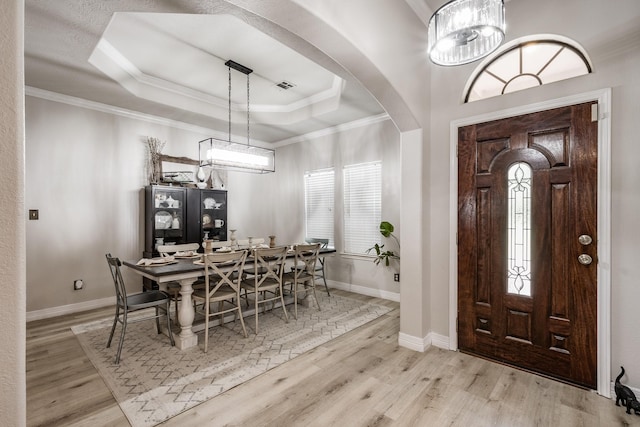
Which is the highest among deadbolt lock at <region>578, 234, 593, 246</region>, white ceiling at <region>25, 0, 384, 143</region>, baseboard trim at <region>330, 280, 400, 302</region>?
white ceiling at <region>25, 0, 384, 143</region>

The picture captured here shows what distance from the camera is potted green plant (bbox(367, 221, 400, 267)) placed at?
454 cm

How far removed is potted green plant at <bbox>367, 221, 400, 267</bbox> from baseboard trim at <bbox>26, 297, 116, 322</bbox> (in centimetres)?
400

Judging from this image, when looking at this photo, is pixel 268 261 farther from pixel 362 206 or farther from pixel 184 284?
pixel 362 206

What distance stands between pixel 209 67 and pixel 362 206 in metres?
3.04

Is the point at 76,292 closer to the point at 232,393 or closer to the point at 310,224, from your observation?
the point at 232,393

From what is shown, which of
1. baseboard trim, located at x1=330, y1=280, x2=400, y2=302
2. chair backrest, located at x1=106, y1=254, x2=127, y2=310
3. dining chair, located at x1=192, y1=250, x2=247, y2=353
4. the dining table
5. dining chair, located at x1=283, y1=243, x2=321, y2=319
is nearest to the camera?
chair backrest, located at x1=106, y1=254, x2=127, y2=310

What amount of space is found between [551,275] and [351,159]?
3449mm

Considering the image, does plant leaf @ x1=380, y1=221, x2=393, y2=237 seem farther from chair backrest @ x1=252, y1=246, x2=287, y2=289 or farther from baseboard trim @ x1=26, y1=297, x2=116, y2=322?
baseboard trim @ x1=26, y1=297, x2=116, y2=322

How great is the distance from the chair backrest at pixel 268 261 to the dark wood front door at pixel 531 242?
6.61ft

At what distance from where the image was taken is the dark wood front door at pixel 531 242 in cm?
228

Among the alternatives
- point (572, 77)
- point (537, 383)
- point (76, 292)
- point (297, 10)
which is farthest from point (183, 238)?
point (572, 77)

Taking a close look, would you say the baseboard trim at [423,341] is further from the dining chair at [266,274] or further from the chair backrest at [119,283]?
the chair backrest at [119,283]

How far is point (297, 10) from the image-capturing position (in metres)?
1.72

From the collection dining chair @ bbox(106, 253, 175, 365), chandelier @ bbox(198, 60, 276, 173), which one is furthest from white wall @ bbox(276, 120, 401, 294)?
dining chair @ bbox(106, 253, 175, 365)
